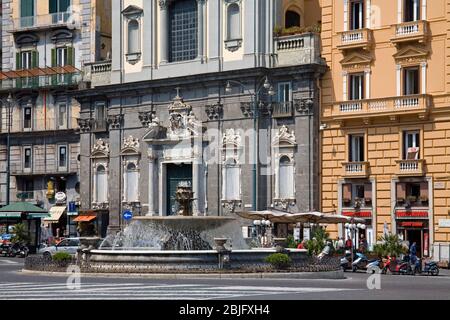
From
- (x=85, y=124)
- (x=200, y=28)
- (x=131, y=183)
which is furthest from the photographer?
(x=85, y=124)

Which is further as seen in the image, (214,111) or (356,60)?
(214,111)

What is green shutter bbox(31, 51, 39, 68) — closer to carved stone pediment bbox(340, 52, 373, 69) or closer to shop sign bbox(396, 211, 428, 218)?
carved stone pediment bbox(340, 52, 373, 69)

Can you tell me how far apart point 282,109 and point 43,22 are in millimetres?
21954

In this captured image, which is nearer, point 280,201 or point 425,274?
point 425,274

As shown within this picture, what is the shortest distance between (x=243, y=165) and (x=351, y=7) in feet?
33.3

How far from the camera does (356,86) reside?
2384 inches

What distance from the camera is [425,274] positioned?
48.2m

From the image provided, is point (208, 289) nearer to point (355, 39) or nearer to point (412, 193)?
point (412, 193)

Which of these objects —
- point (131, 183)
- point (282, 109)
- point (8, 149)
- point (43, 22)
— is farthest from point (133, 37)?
point (8, 149)

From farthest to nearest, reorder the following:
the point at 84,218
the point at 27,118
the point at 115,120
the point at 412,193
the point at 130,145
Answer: the point at 27,118, the point at 84,218, the point at 115,120, the point at 130,145, the point at 412,193

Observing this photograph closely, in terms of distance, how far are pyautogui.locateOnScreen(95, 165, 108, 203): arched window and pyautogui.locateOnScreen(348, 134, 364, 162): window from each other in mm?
17336

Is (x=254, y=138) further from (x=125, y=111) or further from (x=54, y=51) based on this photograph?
(x=54, y=51)
